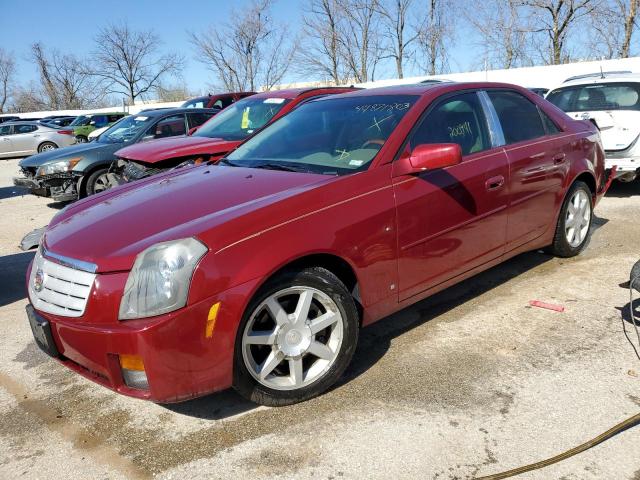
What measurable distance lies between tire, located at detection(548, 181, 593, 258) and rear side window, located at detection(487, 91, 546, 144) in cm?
69

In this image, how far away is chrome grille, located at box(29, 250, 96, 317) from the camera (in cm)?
248

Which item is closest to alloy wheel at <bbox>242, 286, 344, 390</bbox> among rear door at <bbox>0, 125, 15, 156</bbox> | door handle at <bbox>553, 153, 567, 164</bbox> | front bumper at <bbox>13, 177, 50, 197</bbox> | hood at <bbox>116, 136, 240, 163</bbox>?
door handle at <bbox>553, 153, 567, 164</bbox>

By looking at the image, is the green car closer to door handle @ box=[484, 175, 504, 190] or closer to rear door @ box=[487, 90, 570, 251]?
rear door @ box=[487, 90, 570, 251]

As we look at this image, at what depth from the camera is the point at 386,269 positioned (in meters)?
3.05

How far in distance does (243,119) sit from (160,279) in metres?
5.15

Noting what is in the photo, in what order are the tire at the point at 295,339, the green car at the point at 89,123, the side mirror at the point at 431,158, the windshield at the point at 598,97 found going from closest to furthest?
the tire at the point at 295,339 < the side mirror at the point at 431,158 < the windshield at the point at 598,97 < the green car at the point at 89,123

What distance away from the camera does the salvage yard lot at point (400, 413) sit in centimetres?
238

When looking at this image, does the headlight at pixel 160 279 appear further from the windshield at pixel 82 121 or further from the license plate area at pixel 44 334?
the windshield at pixel 82 121

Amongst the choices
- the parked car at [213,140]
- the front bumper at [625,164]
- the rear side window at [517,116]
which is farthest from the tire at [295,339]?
the front bumper at [625,164]

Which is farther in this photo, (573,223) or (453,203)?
(573,223)

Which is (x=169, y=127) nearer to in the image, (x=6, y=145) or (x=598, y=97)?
(x=598, y=97)

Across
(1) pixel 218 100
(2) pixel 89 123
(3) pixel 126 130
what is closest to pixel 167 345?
(3) pixel 126 130

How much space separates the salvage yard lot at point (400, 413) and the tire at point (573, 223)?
83 cm

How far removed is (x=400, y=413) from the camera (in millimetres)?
2715
